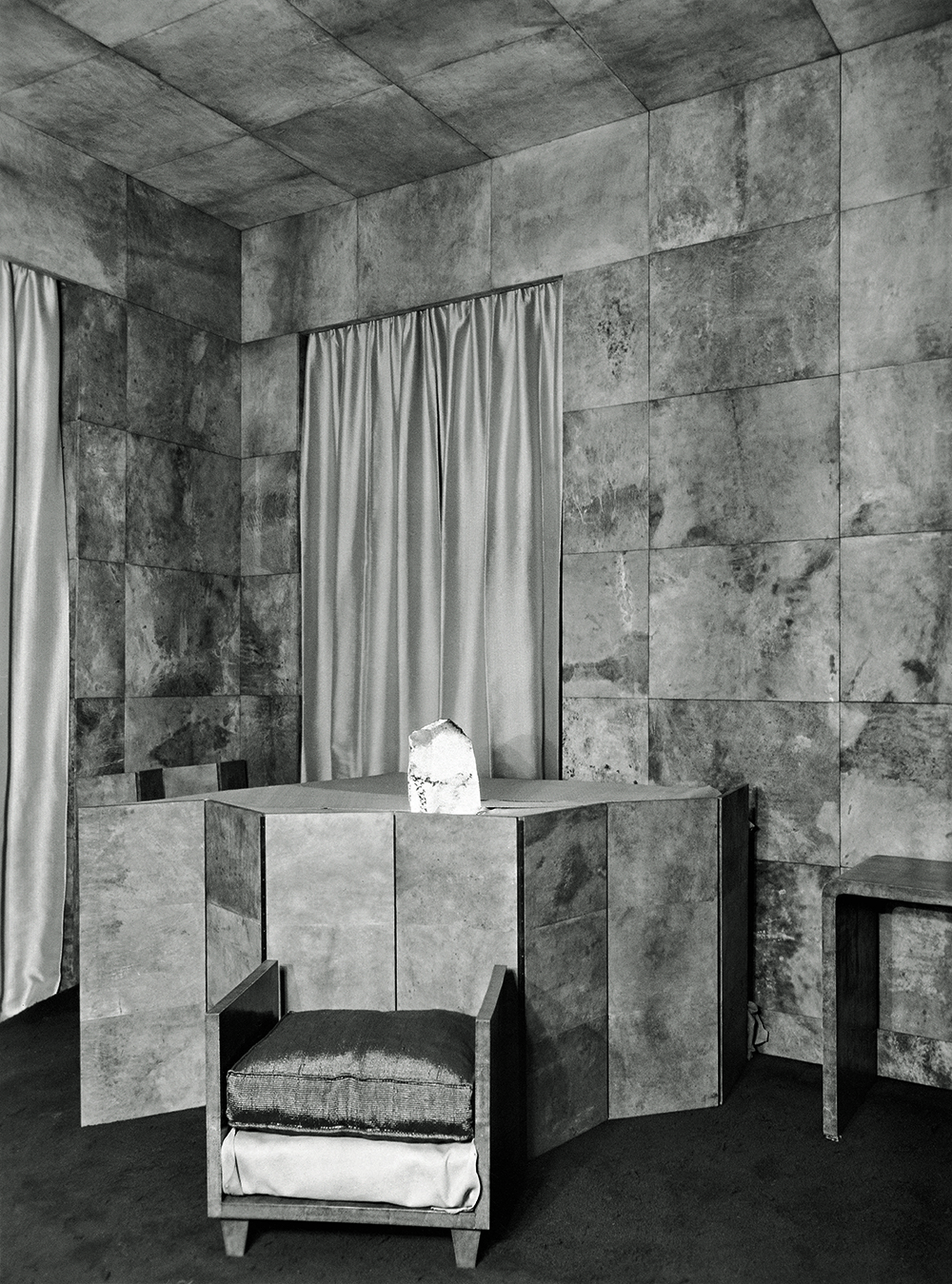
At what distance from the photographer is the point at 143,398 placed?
15.0 feet

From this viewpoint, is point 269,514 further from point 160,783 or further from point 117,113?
point 117,113

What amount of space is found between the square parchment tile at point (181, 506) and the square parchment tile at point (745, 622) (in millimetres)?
2017

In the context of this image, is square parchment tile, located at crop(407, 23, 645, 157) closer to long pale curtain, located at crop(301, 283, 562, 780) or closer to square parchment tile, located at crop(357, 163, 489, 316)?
square parchment tile, located at crop(357, 163, 489, 316)

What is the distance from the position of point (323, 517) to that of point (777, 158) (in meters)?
2.27

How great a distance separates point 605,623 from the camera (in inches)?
161

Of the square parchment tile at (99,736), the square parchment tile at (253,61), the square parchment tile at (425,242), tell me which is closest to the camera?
the square parchment tile at (253,61)

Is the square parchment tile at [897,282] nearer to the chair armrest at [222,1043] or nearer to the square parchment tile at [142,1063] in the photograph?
the chair armrest at [222,1043]

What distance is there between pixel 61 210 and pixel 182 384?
0.82 meters

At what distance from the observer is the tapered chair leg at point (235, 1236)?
97.0 inches

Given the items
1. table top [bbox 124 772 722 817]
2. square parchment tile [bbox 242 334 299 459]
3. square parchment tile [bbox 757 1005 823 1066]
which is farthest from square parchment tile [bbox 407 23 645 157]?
square parchment tile [bbox 757 1005 823 1066]

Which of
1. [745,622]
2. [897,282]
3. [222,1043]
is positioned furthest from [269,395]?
[222,1043]

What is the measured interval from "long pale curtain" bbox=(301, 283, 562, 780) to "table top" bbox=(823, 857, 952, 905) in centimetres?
137

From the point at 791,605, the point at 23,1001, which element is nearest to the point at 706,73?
the point at 791,605

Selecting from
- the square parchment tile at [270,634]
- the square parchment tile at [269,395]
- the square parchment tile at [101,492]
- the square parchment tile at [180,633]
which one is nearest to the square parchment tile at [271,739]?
the square parchment tile at [270,634]
